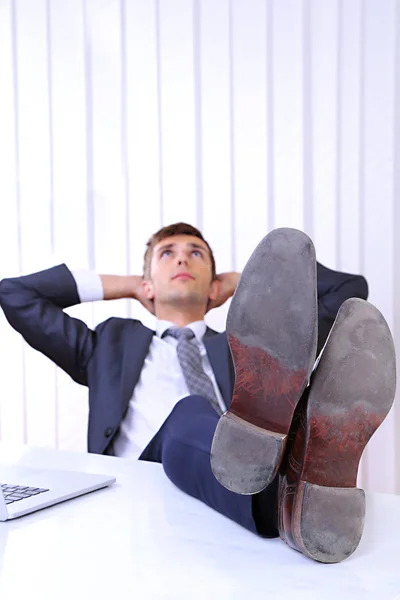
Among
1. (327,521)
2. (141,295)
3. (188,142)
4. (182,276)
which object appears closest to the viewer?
(327,521)

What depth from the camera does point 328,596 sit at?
65 cm

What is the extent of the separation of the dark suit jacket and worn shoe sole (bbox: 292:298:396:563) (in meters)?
1.04

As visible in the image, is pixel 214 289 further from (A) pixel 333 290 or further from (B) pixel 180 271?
(A) pixel 333 290

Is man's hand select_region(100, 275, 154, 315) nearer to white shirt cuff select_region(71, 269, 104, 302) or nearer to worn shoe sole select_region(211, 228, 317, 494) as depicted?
white shirt cuff select_region(71, 269, 104, 302)

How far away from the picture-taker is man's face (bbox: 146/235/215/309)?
1.97 meters

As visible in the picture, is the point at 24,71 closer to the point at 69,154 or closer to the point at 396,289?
the point at 69,154

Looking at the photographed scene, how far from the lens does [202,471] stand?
960 mm

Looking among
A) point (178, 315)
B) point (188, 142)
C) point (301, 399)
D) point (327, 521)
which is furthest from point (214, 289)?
point (327, 521)

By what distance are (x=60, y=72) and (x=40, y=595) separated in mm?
2368

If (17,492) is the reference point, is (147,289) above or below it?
above

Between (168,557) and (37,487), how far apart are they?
0.33 meters

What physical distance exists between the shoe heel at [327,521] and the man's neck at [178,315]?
4.19 ft

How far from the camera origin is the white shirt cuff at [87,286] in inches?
80.0

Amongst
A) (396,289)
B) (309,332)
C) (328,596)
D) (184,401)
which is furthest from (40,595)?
(396,289)
